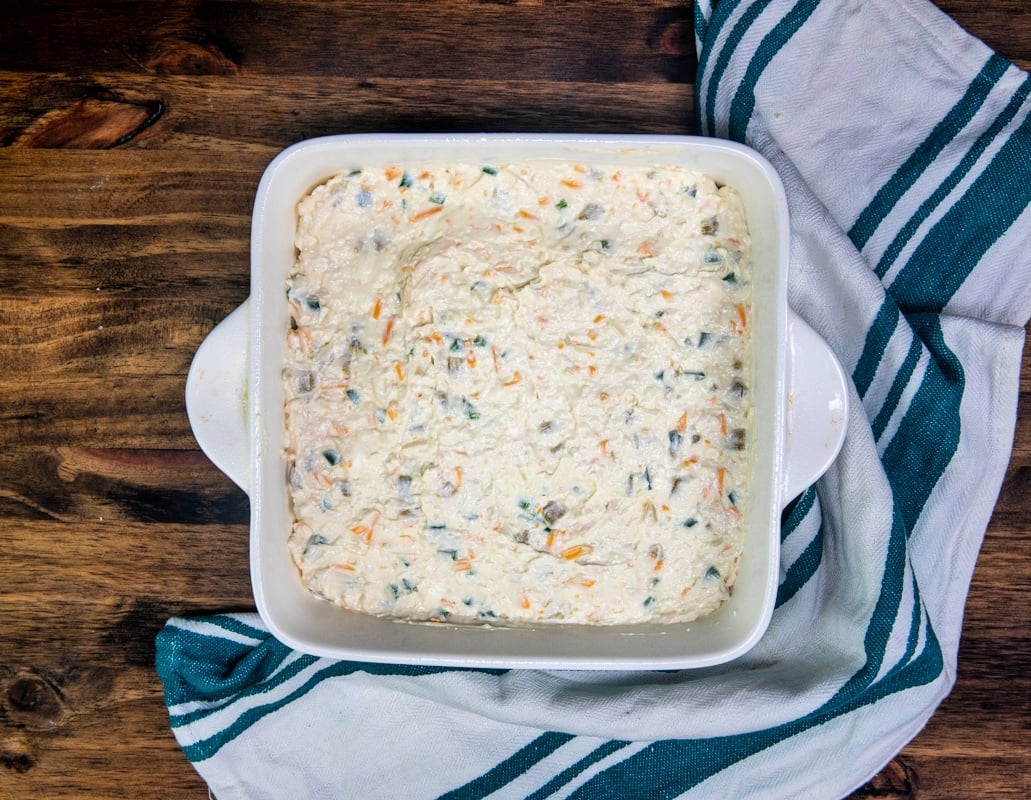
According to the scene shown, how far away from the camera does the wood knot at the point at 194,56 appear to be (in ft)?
5.60

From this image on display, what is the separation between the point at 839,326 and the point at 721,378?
316 millimetres

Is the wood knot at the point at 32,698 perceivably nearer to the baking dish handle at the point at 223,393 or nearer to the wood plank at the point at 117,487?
the wood plank at the point at 117,487

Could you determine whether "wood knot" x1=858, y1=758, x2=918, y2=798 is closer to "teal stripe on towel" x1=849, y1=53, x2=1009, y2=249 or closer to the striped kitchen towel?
the striped kitchen towel

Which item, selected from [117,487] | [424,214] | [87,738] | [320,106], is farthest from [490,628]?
[320,106]

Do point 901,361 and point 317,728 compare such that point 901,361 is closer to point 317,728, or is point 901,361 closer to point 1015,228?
point 1015,228

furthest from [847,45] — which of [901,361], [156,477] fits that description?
[156,477]

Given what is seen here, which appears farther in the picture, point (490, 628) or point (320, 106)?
point (320, 106)

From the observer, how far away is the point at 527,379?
57.9 inches

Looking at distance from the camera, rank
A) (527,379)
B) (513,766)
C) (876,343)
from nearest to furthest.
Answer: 1. (527,379)
2. (876,343)
3. (513,766)

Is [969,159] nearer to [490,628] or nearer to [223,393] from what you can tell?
[490,628]

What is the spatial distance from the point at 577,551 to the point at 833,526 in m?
0.53

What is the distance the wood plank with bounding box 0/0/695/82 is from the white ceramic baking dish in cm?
34

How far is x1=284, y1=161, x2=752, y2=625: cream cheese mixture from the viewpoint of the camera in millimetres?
1463

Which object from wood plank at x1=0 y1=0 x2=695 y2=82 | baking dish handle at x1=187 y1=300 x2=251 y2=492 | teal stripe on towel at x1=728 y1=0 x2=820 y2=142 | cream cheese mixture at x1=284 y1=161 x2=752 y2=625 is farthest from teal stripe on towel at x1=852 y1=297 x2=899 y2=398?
baking dish handle at x1=187 y1=300 x2=251 y2=492
